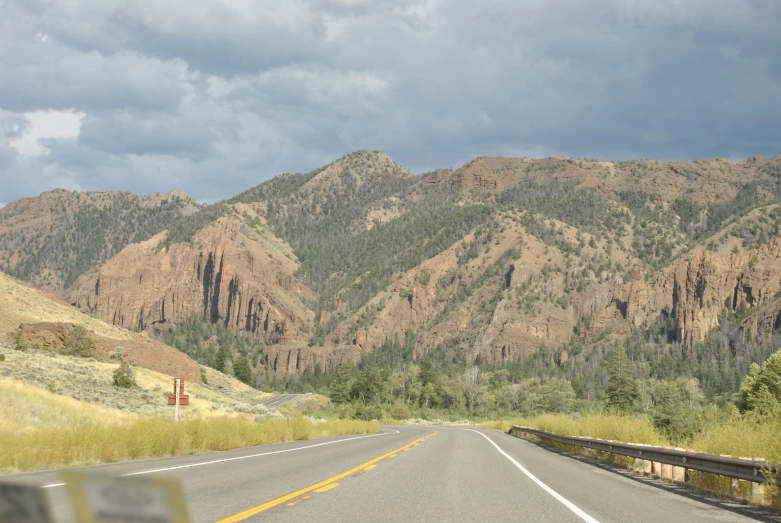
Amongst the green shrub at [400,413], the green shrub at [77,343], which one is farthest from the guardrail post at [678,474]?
the green shrub at [400,413]

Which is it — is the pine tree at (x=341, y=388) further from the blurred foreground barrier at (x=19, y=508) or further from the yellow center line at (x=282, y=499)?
the blurred foreground barrier at (x=19, y=508)

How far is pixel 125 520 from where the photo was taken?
238 centimetres

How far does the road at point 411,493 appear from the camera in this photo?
334 inches

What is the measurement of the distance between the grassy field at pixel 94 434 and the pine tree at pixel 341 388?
77.6 m

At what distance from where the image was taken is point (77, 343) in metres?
55.9

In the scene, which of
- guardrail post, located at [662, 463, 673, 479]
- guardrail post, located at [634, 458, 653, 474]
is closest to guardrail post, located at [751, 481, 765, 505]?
guardrail post, located at [662, 463, 673, 479]

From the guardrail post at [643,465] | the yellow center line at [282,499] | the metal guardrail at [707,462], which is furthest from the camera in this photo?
the guardrail post at [643,465]

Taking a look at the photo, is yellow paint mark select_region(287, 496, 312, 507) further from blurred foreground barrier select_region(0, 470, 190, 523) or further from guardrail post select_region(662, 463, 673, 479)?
guardrail post select_region(662, 463, 673, 479)

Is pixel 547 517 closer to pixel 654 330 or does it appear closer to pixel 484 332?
pixel 484 332

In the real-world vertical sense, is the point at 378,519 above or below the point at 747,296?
below

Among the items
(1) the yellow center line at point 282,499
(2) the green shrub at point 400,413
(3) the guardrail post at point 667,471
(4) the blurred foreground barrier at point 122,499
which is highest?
(4) the blurred foreground barrier at point 122,499

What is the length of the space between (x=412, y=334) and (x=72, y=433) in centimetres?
16762

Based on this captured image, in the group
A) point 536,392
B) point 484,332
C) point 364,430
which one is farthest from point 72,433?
point 484,332

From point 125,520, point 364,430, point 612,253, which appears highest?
point 612,253
